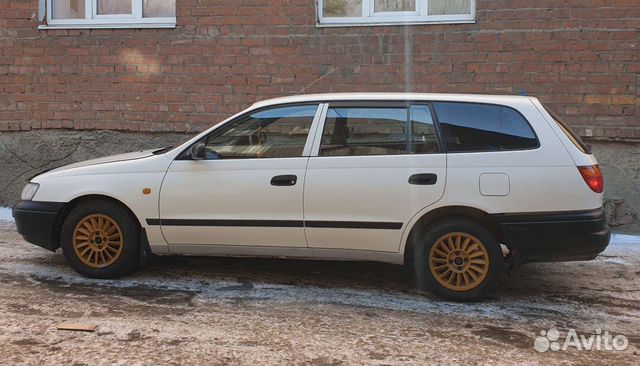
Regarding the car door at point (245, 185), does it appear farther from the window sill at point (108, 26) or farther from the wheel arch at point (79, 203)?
the window sill at point (108, 26)

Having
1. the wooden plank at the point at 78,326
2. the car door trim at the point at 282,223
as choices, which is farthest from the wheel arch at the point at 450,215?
the wooden plank at the point at 78,326

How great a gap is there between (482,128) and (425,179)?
1.94 ft

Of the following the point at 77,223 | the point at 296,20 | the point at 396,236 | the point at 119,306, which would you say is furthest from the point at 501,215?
the point at 296,20

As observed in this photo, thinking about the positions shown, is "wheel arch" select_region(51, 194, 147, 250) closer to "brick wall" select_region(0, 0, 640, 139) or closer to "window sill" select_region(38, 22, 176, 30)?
"brick wall" select_region(0, 0, 640, 139)

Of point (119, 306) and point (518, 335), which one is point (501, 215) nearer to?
point (518, 335)

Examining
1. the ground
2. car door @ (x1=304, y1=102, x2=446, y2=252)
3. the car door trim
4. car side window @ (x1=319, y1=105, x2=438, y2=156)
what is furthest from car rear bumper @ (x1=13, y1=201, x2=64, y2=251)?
car side window @ (x1=319, y1=105, x2=438, y2=156)

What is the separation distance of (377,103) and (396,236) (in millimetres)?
1053

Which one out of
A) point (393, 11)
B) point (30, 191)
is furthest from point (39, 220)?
point (393, 11)

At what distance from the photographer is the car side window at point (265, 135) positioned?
4.54 meters

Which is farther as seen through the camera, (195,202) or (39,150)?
(39,150)

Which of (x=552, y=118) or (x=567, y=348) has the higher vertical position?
(x=552, y=118)

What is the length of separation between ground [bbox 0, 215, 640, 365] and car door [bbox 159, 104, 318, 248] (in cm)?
47

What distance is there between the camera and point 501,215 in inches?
→ 165

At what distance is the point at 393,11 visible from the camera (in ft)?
24.0
